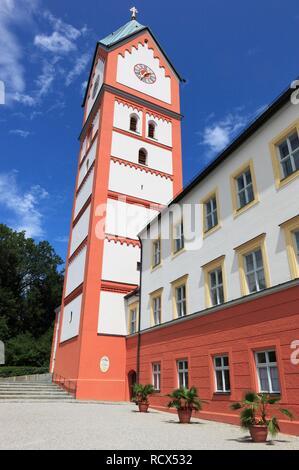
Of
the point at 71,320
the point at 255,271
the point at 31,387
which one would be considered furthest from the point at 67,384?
the point at 255,271

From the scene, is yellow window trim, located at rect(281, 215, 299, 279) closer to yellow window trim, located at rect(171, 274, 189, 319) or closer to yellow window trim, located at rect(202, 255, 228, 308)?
yellow window trim, located at rect(202, 255, 228, 308)

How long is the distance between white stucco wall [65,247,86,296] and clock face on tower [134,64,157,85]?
17.2 m

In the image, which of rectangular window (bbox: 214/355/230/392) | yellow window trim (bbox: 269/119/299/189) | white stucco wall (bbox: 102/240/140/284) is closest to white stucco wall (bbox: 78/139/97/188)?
white stucco wall (bbox: 102/240/140/284)

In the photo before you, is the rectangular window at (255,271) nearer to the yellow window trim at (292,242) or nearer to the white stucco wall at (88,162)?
the yellow window trim at (292,242)

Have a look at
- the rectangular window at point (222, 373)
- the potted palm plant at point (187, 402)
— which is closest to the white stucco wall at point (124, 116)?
the rectangular window at point (222, 373)

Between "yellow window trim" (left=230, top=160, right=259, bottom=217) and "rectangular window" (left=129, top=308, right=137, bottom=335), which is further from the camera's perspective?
"rectangular window" (left=129, top=308, right=137, bottom=335)

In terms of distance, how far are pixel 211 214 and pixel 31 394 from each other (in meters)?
13.5

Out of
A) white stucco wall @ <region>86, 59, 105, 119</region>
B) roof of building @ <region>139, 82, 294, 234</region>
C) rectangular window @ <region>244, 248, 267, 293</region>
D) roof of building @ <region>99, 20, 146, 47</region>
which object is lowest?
rectangular window @ <region>244, 248, 267, 293</region>

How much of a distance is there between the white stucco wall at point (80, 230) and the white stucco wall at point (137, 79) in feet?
41.0

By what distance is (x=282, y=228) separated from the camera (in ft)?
37.0

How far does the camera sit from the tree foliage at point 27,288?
4338 cm

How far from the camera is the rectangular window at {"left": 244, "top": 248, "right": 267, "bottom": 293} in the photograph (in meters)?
11.9
